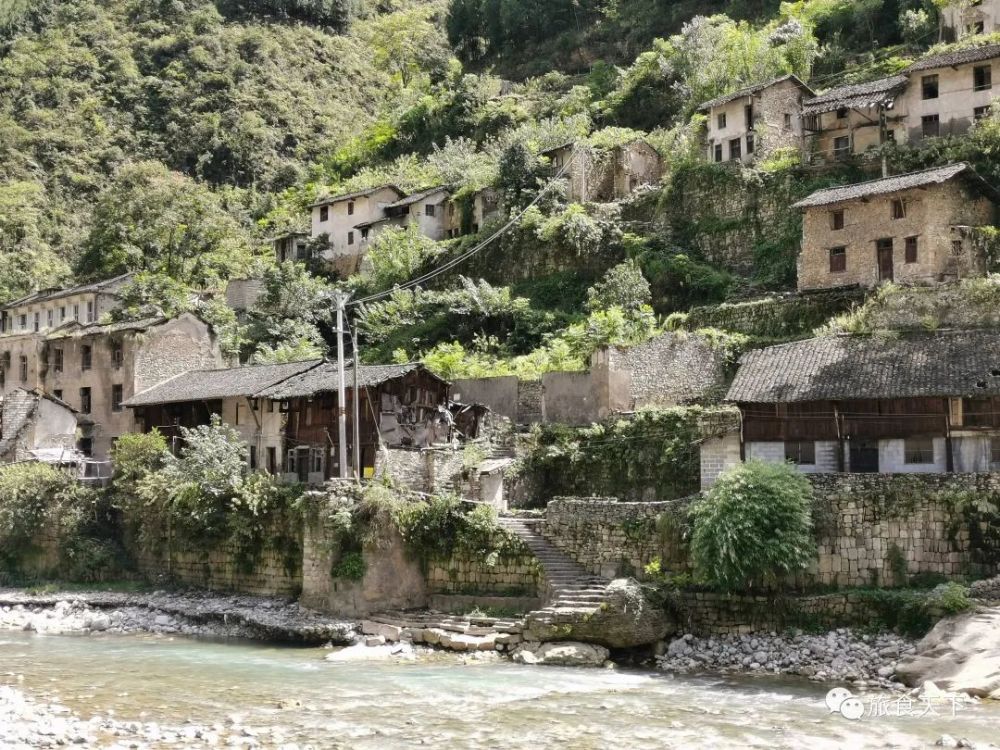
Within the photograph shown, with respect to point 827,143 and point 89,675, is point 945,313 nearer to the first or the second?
point 827,143

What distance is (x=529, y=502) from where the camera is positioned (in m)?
37.3

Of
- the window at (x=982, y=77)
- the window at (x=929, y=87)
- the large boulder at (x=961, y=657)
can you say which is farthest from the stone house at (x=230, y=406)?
the window at (x=982, y=77)

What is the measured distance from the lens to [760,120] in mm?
52688

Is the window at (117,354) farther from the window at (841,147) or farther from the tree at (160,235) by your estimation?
the window at (841,147)

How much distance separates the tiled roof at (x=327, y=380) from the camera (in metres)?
38.8

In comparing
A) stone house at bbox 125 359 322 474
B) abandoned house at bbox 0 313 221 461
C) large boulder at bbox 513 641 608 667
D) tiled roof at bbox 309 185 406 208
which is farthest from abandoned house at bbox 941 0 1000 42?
large boulder at bbox 513 641 608 667

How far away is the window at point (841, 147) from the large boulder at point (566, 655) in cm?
2915

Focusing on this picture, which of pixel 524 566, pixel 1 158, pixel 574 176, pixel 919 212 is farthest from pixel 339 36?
pixel 524 566

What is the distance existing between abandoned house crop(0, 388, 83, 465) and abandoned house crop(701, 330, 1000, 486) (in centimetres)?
2798

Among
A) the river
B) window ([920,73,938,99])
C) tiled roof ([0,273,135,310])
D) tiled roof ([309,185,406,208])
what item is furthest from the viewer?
tiled roof ([309,185,406,208])

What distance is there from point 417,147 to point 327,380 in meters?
49.3

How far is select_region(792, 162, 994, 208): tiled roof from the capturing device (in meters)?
39.3

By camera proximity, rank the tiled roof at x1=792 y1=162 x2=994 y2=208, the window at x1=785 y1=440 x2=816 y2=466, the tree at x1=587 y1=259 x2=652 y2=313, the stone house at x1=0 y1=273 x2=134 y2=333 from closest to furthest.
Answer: the window at x1=785 y1=440 x2=816 y2=466 → the tiled roof at x1=792 y1=162 x2=994 y2=208 → the tree at x1=587 y1=259 x2=652 y2=313 → the stone house at x1=0 y1=273 x2=134 y2=333

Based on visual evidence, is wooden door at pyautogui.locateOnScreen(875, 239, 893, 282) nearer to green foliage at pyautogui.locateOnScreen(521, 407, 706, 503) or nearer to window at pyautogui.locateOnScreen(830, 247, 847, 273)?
window at pyautogui.locateOnScreen(830, 247, 847, 273)
